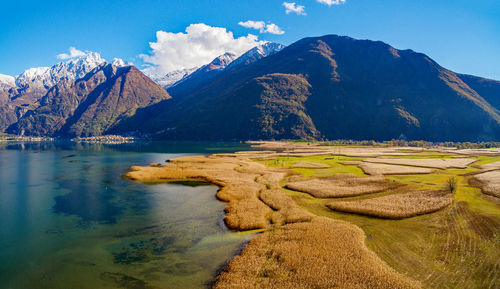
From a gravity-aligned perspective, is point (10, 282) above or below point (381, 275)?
below

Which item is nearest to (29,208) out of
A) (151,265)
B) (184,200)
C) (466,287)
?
(184,200)

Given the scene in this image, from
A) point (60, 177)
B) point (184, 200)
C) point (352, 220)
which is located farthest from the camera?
point (60, 177)

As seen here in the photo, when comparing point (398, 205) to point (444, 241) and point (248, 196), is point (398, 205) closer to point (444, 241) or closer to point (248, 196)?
point (444, 241)

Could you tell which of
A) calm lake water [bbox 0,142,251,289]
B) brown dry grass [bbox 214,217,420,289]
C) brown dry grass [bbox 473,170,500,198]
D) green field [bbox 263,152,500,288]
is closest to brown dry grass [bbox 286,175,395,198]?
green field [bbox 263,152,500,288]

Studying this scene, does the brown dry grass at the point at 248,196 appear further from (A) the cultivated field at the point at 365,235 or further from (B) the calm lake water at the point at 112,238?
(B) the calm lake water at the point at 112,238

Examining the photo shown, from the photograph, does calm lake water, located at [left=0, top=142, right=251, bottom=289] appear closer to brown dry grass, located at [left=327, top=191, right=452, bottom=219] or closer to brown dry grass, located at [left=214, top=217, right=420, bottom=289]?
brown dry grass, located at [left=214, top=217, right=420, bottom=289]

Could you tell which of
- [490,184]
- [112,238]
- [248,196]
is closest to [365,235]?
[248,196]

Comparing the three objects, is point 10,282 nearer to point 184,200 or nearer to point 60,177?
point 184,200

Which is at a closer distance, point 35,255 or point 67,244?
point 35,255
